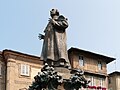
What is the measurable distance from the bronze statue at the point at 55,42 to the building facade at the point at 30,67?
29.6 meters

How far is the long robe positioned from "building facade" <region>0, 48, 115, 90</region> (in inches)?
1165

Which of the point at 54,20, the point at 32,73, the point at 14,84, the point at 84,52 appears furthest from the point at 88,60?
the point at 54,20

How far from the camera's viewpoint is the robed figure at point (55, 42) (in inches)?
491

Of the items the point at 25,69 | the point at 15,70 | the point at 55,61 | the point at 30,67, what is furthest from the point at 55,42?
the point at 30,67

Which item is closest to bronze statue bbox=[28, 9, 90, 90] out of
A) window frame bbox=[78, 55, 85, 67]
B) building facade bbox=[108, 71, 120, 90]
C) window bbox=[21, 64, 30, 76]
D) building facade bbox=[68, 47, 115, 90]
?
window bbox=[21, 64, 30, 76]

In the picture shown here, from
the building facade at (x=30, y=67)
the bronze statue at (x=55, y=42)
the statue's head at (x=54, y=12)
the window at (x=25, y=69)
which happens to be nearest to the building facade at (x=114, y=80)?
the building facade at (x=30, y=67)

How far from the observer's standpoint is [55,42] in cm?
1284

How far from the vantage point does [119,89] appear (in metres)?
58.6

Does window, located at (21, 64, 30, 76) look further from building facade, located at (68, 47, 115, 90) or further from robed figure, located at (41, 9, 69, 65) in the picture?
robed figure, located at (41, 9, 69, 65)

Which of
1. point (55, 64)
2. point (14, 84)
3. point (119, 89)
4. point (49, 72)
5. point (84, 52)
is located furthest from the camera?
point (119, 89)

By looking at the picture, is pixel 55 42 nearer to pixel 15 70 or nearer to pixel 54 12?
pixel 54 12

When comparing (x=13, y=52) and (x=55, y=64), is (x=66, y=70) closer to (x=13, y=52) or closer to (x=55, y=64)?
(x=55, y=64)

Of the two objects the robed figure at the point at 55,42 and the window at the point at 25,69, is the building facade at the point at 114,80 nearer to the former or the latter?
the window at the point at 25,69

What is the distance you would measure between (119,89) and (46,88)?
48.7m
